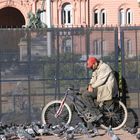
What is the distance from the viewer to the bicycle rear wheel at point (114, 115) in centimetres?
1280

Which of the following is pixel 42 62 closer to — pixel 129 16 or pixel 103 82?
pixel 103 82

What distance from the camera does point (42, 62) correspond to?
42.9 feet

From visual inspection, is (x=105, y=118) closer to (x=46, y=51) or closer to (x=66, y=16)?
(x=46, y=51)

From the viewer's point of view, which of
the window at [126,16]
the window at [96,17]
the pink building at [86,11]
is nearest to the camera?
the pink building at [86,11]

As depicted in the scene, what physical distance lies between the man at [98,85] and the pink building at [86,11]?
46144mm

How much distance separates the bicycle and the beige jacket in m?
0.21

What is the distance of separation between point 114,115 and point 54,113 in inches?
48.4

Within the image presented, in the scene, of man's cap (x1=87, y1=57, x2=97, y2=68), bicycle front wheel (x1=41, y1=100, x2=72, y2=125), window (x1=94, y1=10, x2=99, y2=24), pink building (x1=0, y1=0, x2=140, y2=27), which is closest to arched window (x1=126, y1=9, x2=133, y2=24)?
pink building (x1=0, y1=0, x2=140, y2=27)

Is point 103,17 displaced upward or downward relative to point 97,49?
upward

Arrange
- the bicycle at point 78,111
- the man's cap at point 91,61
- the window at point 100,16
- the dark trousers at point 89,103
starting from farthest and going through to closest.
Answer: the window at point 100,16, the bicycle at point 78,111, the dark trousers at point 89,103, the man's cap at point 91,61

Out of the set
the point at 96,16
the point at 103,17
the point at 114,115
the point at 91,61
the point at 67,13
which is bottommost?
the point at 114,115

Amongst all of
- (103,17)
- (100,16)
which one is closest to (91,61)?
(100,16)

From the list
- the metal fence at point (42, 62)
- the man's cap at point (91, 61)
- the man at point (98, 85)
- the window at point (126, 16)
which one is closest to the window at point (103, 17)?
the window at point (126, 16)

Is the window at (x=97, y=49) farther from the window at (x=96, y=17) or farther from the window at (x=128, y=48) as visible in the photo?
the window at (x=96, y=17)
